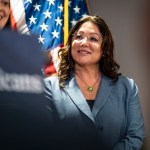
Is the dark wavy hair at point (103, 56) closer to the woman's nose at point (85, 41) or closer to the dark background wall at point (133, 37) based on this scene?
the woman's nose at point (85, 41)

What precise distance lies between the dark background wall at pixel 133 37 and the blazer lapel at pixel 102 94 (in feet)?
2.61

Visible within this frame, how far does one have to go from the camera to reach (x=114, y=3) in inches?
83.4

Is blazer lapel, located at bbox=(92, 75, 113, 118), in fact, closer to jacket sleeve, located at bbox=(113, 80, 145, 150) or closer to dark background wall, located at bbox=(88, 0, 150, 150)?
jacket sleeve, located at bbox=(113, 80, 145, 150)

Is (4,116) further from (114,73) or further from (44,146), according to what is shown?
(114,73)

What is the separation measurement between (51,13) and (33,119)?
1.77 meters

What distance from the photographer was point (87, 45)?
50.9 inches

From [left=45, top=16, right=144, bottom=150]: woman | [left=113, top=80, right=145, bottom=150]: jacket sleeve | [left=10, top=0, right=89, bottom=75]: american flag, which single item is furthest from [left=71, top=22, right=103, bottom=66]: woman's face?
[left=10, top=0, right=89, bottom=75]: american flag

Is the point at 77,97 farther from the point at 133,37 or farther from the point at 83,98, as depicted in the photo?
the point at 133,37

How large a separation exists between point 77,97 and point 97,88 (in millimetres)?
159

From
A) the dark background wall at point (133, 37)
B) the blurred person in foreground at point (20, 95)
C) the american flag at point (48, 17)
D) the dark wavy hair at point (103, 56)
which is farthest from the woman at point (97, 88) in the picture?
the blurred person in foreground at point (20, 95)

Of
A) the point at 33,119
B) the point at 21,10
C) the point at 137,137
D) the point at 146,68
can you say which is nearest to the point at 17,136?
the point at 33,119

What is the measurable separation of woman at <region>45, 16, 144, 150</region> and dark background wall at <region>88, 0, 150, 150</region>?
2.38ft

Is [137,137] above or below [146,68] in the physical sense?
below

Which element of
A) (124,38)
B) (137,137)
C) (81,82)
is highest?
(124,38)
